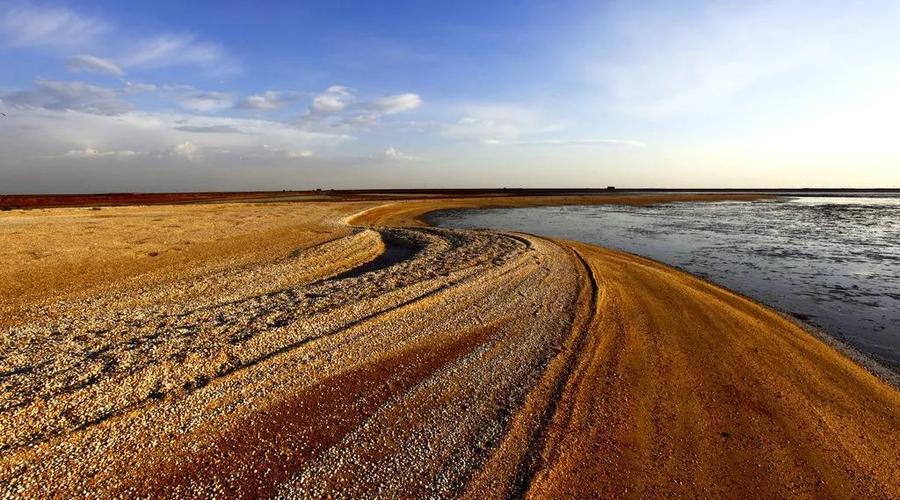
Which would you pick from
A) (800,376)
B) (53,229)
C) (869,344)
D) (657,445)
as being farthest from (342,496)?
(53,229)

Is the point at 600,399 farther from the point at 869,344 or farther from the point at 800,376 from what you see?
the point at 869,344

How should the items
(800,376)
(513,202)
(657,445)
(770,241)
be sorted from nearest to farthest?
(657,445)
(800,376)
(770,241)
(513,202)

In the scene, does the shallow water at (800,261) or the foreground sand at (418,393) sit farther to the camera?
the shallow water at (800,261)

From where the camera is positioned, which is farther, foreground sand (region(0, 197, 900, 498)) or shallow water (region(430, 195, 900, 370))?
shallow water (region(430, 195, 900, 370))

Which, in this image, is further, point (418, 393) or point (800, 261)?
point (800, 261)

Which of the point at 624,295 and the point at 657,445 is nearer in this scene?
the point at 657,445

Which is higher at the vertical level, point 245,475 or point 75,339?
point 75,339

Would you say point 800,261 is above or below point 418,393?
above

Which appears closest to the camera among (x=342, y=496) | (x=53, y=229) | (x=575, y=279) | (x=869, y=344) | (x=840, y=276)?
(x=342, y=496)
